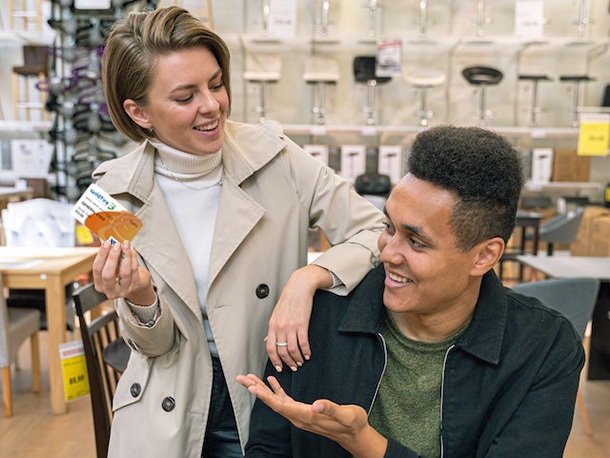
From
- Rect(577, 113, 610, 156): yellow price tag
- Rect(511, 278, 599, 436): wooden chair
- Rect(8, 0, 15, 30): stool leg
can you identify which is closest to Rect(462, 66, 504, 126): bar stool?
Rect(577, 113, 610, 156): yellow price tag

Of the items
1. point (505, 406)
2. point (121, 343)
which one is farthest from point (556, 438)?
point (121, 343)

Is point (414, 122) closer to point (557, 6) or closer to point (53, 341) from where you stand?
point (557, 6)

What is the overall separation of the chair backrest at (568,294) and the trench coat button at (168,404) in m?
1.66

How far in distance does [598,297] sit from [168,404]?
2811 millimetres

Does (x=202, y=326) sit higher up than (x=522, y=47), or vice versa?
(x=522, y=47)

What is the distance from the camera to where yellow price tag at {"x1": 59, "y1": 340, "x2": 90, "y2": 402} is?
1.79m

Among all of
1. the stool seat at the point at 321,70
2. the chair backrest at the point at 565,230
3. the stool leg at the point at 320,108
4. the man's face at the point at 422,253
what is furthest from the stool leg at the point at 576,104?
the man's face at the point at 422,253

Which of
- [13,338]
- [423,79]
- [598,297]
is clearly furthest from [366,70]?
[13,338]

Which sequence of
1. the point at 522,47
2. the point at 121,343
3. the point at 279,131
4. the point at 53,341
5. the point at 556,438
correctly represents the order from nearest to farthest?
the point at 556,438 < the point at 279,131 < the point at 121,343 < the point at 53,341 < the point at 522,47

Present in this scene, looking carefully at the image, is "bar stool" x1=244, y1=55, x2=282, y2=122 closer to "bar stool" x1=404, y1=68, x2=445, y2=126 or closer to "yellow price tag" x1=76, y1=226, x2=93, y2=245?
"bar stool" x1=404, y1=68, x2=445, y2=126

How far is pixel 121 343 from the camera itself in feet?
7.63

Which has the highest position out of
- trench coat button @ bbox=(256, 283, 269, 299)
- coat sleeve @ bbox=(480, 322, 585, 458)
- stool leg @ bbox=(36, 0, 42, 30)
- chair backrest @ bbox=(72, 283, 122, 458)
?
stool leg @ bbox=(36, 0, 42, 30)

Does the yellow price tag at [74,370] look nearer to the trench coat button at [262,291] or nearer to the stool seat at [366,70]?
the trench coat button at [262,291]

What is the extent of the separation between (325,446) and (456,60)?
674 cm
